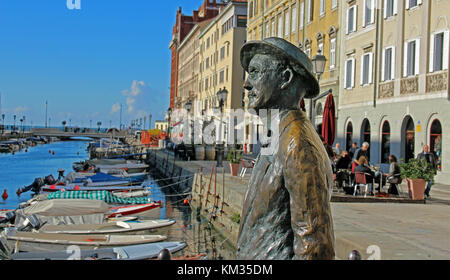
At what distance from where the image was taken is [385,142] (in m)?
24.1

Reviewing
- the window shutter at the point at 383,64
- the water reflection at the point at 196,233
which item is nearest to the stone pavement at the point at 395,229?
the water reflection at the point at 196,233

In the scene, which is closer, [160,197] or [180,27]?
[160,197]

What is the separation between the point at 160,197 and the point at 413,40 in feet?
49.0

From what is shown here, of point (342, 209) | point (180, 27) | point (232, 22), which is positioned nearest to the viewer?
point (342, 209)

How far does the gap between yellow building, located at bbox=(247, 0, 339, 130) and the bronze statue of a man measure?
22.8 m

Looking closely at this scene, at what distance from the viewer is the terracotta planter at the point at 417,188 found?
45.1 feet

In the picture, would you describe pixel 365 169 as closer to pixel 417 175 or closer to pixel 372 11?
pixel 417 175

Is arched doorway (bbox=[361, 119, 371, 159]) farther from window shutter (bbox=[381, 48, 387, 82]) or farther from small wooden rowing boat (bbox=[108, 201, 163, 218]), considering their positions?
small wooden rowing boat (bbox=[108, 201, 163, 218])

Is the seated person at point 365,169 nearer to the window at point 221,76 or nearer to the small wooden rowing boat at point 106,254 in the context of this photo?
the small wooden rowing boat at point 106,254

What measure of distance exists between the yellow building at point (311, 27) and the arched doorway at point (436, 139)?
627 cm

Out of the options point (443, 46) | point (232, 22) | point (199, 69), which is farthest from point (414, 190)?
point (199, 69)

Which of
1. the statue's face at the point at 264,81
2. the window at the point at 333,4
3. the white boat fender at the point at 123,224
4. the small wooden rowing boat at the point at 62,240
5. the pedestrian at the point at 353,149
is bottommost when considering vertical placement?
the small wooden rowing boat at the point at 62,240
